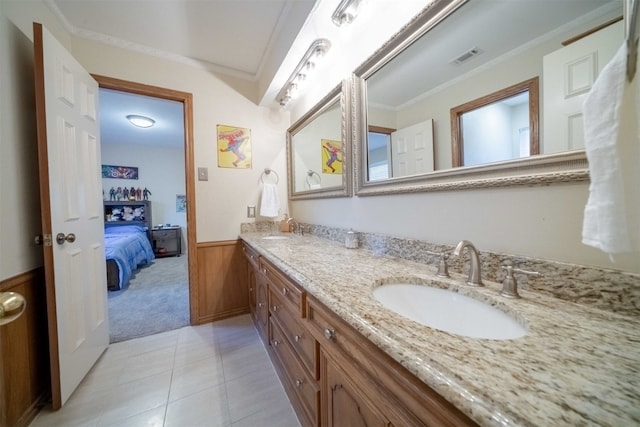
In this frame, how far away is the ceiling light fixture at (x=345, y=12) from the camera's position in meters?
1.07

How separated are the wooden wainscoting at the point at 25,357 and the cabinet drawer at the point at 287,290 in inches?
44.2

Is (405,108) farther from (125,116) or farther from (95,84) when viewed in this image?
(125,116)

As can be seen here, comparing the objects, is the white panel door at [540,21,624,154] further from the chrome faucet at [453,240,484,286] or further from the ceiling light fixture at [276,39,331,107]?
the ceiling light fixture at [276,39,331,107]

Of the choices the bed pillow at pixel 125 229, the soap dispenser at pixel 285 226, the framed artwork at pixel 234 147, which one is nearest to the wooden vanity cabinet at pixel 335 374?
the soap dispenser at pixel 285 226

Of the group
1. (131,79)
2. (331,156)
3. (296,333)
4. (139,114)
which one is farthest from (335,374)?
(139,114)

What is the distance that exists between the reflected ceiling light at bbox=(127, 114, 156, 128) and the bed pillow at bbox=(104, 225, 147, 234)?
74.6 inches

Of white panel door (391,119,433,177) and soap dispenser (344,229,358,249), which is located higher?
white panel door (391,119,433,177)

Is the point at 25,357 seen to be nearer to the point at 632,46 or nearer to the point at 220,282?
the point at 220,282

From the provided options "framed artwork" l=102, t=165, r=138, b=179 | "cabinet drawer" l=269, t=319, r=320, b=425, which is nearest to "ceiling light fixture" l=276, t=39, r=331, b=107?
"cabinet drawer" l=269, t=319, r=320, b=425

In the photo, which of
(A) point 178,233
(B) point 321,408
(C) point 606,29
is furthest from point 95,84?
(A) point 178,233

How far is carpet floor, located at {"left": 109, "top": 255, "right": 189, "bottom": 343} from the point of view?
193 centimetres

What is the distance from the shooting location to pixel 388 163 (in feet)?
3.91

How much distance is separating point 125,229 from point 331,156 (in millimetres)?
4590

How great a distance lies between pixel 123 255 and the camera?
9.66ft
